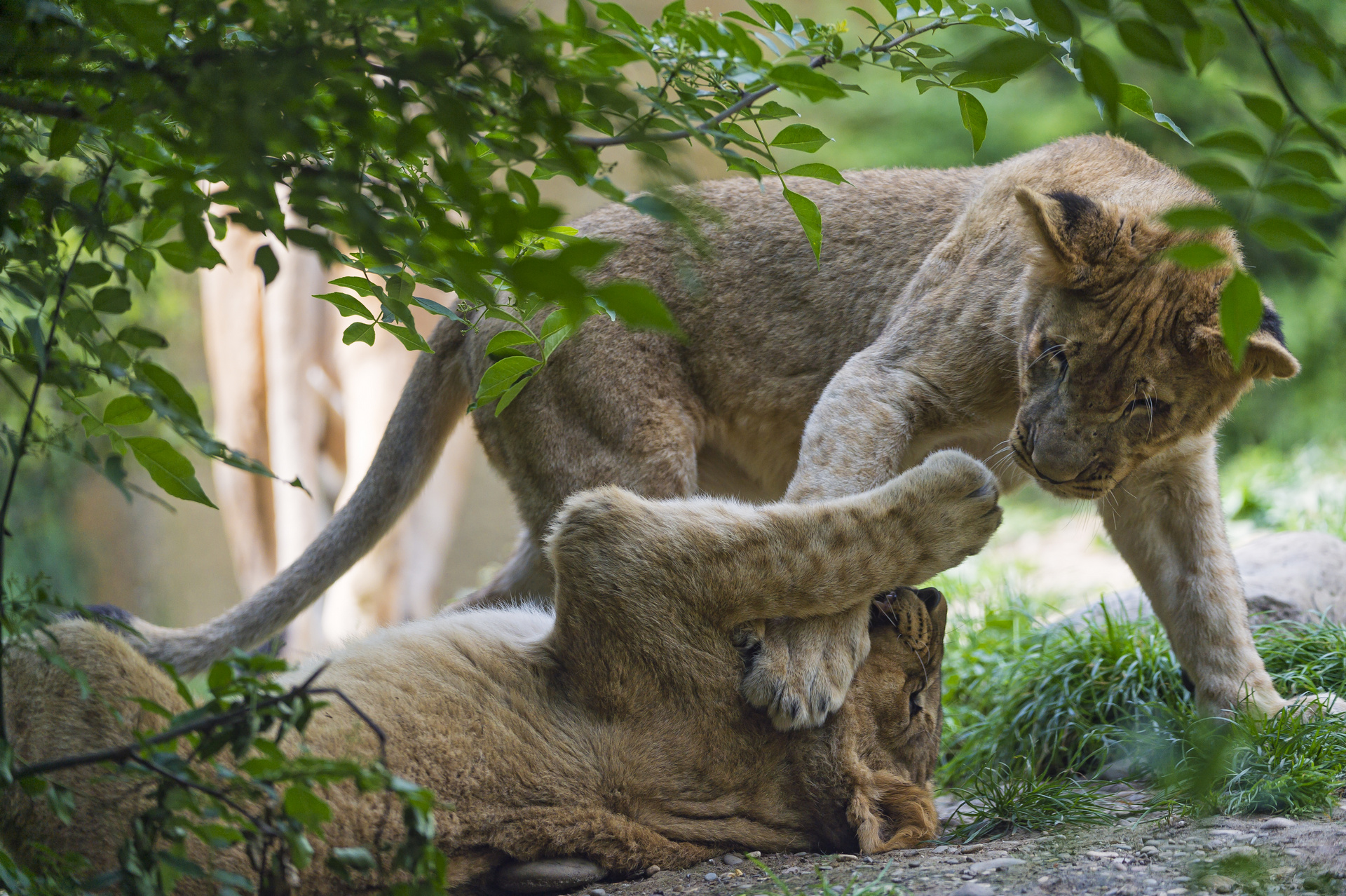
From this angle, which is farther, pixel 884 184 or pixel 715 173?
pixel 715 173

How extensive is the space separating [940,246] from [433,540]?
5.35 metres

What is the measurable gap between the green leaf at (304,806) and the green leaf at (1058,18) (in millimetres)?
1556

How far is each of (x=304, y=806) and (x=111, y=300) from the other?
973mm

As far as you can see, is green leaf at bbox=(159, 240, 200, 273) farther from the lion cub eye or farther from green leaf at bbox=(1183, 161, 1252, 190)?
the lion cub eye

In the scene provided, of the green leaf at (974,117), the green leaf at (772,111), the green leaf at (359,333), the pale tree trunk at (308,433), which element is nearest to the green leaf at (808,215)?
the green leaf at (772,111)

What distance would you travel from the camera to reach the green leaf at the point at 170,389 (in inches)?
70.7

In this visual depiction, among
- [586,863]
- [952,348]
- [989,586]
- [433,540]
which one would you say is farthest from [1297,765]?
[433,540]

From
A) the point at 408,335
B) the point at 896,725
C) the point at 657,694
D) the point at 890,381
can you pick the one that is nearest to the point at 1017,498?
the point at 890,381

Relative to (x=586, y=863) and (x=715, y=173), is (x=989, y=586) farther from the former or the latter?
(x=715, y=173)

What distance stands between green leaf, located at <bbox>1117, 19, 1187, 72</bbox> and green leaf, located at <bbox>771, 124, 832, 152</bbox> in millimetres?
864

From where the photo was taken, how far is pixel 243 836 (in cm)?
167

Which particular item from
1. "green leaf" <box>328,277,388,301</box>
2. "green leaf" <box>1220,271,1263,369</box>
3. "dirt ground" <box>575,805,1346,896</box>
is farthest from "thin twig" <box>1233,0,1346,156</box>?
"green leaf" <box>328,277,388,301</box>

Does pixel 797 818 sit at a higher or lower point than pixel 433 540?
lower

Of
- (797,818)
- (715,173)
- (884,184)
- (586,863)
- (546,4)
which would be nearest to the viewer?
(586,863)
